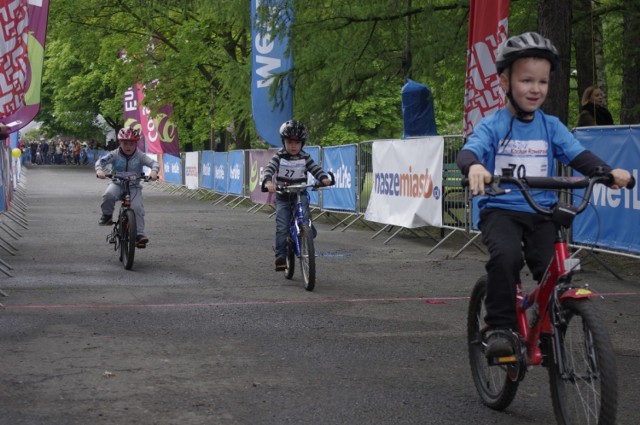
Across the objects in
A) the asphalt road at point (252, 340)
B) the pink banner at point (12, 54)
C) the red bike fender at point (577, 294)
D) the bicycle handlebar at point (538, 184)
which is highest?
the pink banner at point (12, 54)

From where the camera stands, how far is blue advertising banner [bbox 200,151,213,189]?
35.6 meters

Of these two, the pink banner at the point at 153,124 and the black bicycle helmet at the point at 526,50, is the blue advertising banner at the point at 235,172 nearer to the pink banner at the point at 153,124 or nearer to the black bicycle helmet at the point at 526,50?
the pink banner at the point at 153,124

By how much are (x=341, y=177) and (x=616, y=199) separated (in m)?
9.47

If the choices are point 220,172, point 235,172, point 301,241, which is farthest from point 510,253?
point 220,172

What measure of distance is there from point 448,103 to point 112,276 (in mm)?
13377

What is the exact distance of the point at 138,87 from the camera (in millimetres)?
40875

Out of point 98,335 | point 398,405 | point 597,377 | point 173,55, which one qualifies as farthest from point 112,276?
point 173,55

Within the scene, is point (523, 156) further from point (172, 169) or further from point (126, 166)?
point (172, 169)

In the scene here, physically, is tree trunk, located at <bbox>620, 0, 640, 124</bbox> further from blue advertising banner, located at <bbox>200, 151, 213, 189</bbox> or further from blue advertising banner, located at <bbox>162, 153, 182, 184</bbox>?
blue advertising banner, located at <bbox>162, 153, 182, 184</bbox>

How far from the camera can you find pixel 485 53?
1421 cm

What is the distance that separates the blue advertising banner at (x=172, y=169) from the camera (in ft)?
140

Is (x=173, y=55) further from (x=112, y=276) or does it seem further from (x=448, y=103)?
(x=112, y=276)

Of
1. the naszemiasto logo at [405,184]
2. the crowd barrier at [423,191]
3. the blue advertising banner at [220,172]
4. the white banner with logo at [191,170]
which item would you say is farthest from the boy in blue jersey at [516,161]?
the white banner with logo at [191,170]

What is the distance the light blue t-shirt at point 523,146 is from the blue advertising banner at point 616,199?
252 inches
